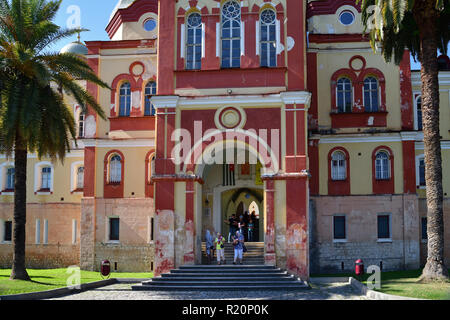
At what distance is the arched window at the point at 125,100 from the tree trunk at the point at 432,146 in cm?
1566

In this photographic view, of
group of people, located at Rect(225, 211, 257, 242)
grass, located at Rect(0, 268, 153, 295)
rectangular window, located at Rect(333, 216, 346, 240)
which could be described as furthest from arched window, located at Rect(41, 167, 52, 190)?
rectangular window, located at Rect(333, 216, 346, 240)

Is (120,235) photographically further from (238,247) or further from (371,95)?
(371,95)

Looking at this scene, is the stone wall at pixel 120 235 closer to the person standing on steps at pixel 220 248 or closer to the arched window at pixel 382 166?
the person standing on steps at pixel 220 248

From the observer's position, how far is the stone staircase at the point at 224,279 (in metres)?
21.5

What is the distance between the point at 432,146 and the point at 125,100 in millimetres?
16662

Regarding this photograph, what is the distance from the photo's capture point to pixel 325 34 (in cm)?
3041

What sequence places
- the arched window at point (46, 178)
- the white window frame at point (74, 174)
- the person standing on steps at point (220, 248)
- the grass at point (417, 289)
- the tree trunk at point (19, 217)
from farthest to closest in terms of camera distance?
the arched window at point (46, 178) → the white window frame at point (74, 174) → the person standing on steps at point (220, 248) → the tree trunk at point (19, 217) → the grass at point (417, 289)

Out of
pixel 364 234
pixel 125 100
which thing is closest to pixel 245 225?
Result: pixel 364 234

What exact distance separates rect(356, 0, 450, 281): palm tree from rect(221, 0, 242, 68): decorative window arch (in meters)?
5.86

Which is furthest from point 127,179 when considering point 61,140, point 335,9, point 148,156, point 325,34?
point 335,9

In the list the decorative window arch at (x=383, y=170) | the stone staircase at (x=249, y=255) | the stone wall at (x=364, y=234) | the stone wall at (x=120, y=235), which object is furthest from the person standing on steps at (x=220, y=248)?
the decorative window arch at (x=383, y=170)
